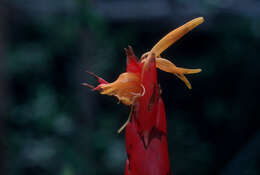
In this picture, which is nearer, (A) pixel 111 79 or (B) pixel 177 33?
(B) pixel 177 33

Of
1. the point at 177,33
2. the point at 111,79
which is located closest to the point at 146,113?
the point at 177,33

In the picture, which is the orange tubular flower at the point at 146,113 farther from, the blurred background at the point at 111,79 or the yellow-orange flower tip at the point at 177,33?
the blurred background at the point at 111,79

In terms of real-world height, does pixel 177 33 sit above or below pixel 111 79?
above

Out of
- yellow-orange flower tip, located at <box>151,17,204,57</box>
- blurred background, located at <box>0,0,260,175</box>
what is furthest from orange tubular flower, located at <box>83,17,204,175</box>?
blurred background, located at <box>0,0,260,175</box>

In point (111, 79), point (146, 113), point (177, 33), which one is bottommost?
point (111, 79)

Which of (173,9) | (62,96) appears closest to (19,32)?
(62,96)

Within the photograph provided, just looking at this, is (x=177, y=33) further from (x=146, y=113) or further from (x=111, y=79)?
(x=111, y=79)

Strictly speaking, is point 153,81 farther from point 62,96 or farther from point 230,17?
point 62,96
